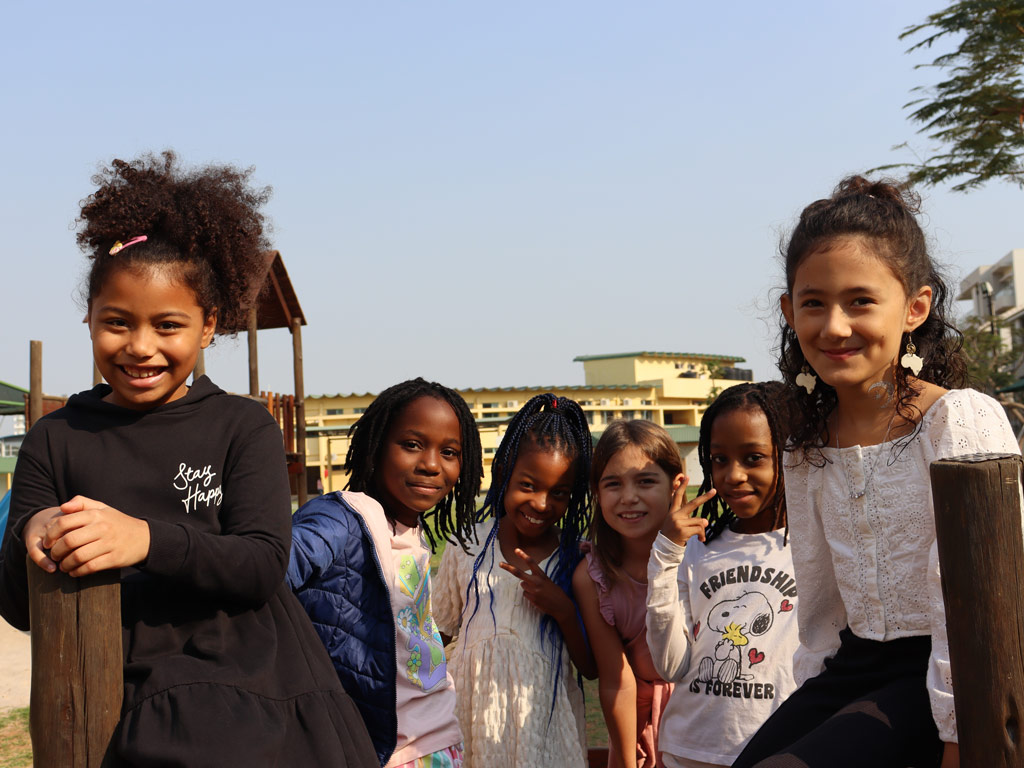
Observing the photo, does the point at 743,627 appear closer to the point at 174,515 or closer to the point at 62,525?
the point at 174,515

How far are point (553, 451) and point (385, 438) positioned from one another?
74 cm

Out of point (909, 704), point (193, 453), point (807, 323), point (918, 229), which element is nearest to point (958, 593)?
point (909, 704)

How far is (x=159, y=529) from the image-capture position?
180 cm

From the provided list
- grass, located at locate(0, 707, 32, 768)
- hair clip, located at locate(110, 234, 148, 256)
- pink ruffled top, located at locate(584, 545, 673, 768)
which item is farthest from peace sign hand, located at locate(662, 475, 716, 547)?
grass, located at locate(0, 707, 32, 768)

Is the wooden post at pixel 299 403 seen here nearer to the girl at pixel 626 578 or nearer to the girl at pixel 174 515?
the girl at pixel 626 578

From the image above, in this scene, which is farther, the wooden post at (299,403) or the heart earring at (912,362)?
the wooden post at (299,403)

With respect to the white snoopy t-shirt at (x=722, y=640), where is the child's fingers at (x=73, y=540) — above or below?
above

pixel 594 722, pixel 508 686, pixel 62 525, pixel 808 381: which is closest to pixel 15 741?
pixel 594 722

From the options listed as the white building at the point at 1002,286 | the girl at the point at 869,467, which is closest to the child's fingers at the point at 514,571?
the girl at the point at 869,467

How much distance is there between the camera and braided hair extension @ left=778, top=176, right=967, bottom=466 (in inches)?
95.1

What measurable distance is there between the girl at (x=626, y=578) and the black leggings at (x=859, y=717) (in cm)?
128

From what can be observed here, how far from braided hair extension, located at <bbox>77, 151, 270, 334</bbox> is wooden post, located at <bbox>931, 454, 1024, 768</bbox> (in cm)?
164

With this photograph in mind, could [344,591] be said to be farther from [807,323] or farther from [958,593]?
[958,593]

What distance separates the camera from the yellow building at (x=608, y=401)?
1344 inches
